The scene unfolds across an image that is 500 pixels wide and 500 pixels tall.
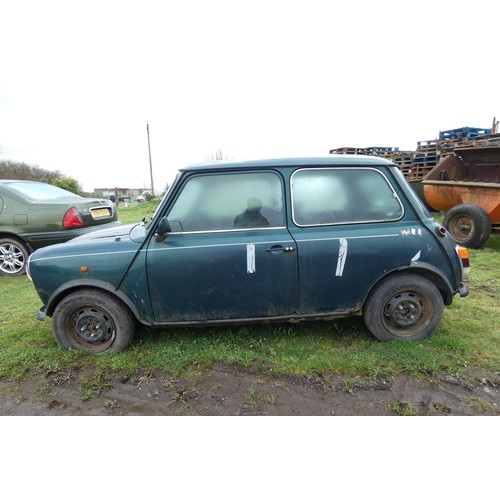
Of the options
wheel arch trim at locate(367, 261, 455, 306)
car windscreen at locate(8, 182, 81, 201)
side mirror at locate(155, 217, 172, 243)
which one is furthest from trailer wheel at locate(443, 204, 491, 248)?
car windscreen at locate(8, 182, 81, 201)

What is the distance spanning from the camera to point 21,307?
12.6ft

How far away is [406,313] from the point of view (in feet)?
9.02

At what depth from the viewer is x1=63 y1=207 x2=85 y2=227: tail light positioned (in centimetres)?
485

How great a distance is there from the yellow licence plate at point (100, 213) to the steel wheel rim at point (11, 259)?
133 cm

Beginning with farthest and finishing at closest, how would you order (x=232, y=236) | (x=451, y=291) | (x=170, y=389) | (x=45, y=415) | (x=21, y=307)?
1. (x=21, y=307)
2. (x=451, y=291)
3. (x=232, y=236)
4. (x=170, y=389)
5. (x=45, y=415)

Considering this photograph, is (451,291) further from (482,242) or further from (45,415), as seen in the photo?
(482,242)

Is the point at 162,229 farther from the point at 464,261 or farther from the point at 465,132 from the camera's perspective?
the point at 465,132

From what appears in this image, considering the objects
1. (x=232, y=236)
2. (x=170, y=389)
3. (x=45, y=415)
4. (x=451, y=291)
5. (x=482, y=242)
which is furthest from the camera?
(x=482, y=242)

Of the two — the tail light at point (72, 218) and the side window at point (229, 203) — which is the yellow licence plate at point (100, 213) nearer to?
the tail light at point (72, 218)

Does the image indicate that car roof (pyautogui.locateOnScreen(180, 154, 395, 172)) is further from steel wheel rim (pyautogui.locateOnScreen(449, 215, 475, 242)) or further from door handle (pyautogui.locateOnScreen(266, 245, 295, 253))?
steel wheel rim (pyautogui.locateOnScreen(449, 215, 475, 242))

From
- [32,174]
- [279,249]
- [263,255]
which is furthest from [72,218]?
[32,174]

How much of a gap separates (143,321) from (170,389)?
66 cm

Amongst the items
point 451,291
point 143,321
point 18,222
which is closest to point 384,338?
point 451,291

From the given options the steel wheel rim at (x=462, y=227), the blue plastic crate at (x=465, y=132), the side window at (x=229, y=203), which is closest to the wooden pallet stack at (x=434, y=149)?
the blue plastic crate at (x=465, y=132)
